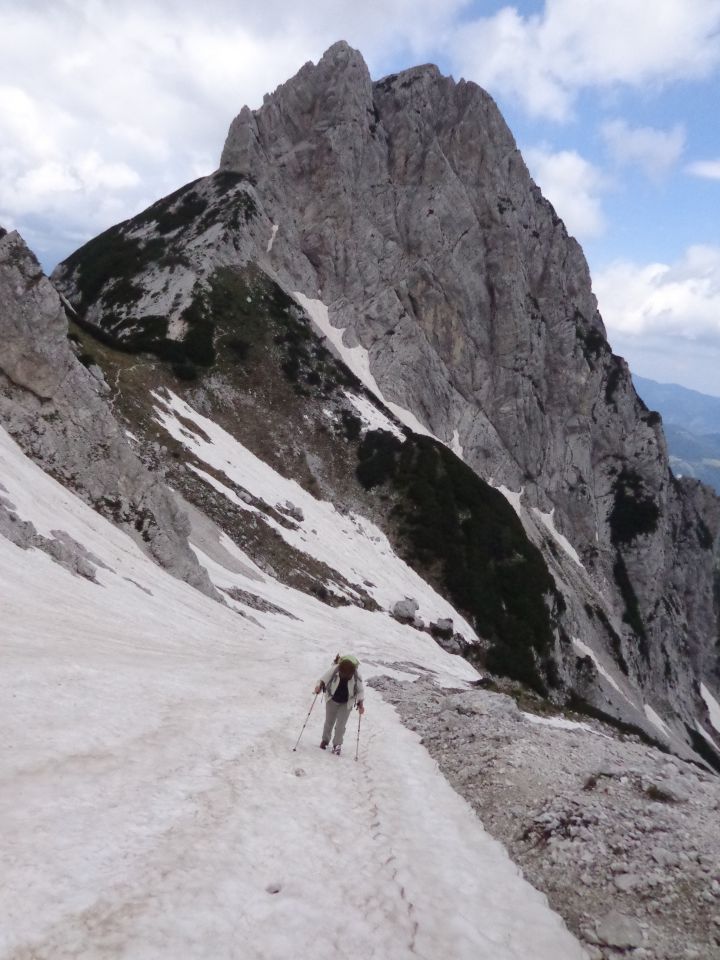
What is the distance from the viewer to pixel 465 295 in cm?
10869

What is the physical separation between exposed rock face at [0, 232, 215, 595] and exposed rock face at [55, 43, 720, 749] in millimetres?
46936

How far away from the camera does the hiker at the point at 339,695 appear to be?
11297mm

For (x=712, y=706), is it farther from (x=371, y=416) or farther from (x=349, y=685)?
(x=349, y=685)

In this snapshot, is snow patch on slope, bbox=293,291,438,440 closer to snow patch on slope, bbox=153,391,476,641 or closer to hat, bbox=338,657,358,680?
snow patch on slope, bbox=153,391,476,641

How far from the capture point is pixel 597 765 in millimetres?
11812

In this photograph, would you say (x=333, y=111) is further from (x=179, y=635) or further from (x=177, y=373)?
(x=179, y=635)

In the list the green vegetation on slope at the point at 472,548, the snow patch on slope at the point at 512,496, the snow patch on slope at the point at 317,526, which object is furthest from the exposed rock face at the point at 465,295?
the snow patch on slope at the point at 317,526

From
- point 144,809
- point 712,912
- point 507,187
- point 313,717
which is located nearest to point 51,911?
point 144,809

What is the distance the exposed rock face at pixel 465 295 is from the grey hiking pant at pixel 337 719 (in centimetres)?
7021

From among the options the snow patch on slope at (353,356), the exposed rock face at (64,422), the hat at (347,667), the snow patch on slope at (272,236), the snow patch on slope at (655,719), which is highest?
the snow patch on slope at (272,236)

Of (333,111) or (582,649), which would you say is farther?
(333,111)

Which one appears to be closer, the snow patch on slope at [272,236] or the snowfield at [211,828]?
the snowfield at [211,828]

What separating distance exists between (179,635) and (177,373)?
48.9m

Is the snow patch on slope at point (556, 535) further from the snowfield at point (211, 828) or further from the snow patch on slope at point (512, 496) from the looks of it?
the snowfield at point (211, 828)
